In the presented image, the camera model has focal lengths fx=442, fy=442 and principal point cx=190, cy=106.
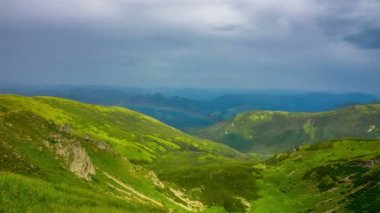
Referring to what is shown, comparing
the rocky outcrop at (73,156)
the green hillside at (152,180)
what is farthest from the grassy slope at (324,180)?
the rocky outcrop at (73,156)

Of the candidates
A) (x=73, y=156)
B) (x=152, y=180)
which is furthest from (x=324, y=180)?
(x=73, y=156)

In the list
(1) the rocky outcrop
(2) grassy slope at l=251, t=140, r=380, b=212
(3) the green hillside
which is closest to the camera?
(3) the green hillside

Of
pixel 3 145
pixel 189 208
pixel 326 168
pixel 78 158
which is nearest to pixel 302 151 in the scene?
pixel 326 168

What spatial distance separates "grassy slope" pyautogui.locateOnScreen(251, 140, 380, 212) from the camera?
78256mm

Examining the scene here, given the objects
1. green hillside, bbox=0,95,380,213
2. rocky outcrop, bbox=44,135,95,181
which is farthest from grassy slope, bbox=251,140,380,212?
rocky outcrop, bbox=44,135,95,181

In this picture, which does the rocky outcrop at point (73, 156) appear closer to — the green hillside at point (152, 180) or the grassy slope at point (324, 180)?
the green hillside at point (152, 180)

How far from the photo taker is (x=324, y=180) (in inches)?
4033

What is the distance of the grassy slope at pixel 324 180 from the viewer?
257ft

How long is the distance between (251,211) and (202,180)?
2230 cm

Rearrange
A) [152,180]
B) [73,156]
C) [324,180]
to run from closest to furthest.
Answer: [73,156], [152,180], [324,180]

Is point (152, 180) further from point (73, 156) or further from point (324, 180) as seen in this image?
point (324, 180)

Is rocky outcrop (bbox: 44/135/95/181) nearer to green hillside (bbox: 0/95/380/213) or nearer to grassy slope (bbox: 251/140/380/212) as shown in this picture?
green hillside (bbox: 0/95/380/213)

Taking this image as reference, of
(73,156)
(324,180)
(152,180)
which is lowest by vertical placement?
(324,180)

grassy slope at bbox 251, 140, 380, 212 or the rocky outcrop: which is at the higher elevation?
the rocky outcrop
